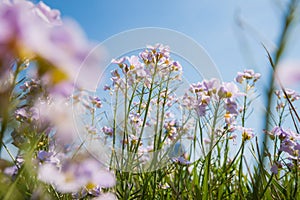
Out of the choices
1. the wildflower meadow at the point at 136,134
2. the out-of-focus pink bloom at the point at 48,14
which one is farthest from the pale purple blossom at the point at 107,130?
the out-of-focus pink bloom at the point at 48,14

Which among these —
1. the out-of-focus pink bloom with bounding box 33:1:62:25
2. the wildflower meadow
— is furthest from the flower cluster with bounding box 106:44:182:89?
the out-of-focus pink bloom with bounding box 33:1:62:25

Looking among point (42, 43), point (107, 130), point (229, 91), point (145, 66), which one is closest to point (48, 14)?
point (42, 43)

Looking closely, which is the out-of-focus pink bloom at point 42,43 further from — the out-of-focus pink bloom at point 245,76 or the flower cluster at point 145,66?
the out-of-focus pink bloom at point 245,76

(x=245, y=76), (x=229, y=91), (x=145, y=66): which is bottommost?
(x=229, y=91)

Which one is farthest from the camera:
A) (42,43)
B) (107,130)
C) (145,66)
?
(107,130)

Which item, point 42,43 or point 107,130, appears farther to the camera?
point 107,130

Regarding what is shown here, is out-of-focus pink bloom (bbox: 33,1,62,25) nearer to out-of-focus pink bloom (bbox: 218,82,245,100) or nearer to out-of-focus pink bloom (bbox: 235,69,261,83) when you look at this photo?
out-of-focus pink bloom (bbox: 218,82,245,100)

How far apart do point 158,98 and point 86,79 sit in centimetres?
127

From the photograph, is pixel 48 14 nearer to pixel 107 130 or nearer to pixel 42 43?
pixel 42 43

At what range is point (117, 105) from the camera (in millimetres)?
1557

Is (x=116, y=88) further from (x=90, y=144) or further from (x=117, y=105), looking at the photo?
(x=90, y=144)

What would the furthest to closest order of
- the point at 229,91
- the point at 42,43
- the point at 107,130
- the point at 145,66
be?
the point at 107,130 → the point at 145,66 → the point at 229,91 → the point at 42,43

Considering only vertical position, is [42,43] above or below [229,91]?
below

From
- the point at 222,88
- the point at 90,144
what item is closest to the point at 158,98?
the point at 90,144
